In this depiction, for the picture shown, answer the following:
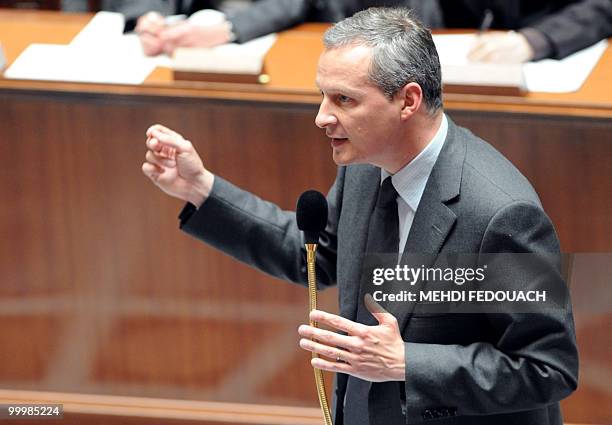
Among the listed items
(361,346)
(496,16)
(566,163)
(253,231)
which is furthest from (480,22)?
(361,346)

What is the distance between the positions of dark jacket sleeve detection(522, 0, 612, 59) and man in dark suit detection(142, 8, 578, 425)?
620 mm

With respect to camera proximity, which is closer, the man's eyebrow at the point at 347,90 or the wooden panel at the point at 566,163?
the man's eyebrow at the point at 347,90

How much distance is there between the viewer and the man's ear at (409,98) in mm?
1026

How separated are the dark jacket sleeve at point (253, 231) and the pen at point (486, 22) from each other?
2.03 ft

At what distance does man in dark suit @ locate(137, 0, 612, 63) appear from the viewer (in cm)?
168

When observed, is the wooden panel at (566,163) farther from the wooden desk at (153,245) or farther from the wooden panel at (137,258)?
the wooden panel at (137,258)

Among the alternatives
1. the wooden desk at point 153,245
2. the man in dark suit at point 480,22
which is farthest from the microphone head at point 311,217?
the man in dark suit at point 480,22

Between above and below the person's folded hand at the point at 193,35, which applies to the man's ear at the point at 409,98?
above

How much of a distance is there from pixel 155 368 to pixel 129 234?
0.20 meters

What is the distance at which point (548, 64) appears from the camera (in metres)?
1.67

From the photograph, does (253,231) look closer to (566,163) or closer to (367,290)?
(367,290)

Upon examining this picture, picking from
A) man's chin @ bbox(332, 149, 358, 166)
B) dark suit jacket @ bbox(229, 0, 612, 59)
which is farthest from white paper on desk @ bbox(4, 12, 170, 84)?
man's chin @ bbox(332, 149, 358, 166)

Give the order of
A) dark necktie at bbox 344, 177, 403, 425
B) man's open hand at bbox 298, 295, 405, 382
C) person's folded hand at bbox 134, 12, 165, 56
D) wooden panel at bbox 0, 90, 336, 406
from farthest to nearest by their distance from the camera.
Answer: person's folded hand at bbox 134, 12, 165, 56
wooden panel at bbox 0, 90, 336, 406
dark necktie at bbox 344, 177, 403, 425
man's open hand at bbox 298, 295, 405, 382

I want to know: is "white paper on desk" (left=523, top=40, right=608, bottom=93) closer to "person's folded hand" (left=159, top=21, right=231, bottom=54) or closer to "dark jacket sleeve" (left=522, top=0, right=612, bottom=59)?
"dark jacket sleeve" (left=522, top=0, right=612, bottom=59)
